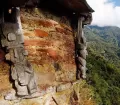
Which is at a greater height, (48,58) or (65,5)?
(65,5)

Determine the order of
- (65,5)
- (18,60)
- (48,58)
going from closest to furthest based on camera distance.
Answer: (18,60) → (48,58) → (65,5)

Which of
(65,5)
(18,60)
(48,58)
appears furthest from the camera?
(65,5)

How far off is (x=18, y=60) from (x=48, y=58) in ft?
2.02

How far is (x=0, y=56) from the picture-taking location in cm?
361

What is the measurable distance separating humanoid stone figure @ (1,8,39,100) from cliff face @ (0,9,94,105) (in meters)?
0.09

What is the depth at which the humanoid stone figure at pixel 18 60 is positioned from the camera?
12.0 ft

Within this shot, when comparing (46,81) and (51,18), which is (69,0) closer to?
(51,18)

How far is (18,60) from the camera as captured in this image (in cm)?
371

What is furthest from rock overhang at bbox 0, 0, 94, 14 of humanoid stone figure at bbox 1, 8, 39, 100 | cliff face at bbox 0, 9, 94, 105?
humanoid stone figure at bbox 1, 8, 39, 100

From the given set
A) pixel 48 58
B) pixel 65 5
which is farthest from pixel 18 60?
pixel 65 5

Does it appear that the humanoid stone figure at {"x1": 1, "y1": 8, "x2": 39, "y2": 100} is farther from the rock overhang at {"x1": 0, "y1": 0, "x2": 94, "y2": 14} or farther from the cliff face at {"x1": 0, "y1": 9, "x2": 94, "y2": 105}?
the rock overhang at {"x1": 0, "y1": 0, "x2": 94, "y2": 14}

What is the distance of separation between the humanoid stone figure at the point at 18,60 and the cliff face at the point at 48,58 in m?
0.09

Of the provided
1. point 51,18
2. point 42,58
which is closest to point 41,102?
point 42,58

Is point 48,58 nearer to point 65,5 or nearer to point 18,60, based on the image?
point 18,60
